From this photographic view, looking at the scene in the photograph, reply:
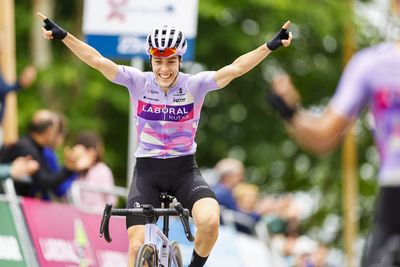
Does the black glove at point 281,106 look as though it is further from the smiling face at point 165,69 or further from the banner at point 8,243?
the banner at point 8,243

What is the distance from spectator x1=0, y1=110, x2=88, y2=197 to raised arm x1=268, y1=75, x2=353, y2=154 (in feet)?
21.9

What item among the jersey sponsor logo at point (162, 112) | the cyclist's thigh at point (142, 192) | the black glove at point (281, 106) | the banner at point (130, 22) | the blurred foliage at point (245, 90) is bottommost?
the blurred foliage at point (245, 90)

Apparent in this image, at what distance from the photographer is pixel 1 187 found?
13.6m

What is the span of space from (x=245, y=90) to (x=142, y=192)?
22719mm

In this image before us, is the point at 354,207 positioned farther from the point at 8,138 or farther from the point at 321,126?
the point at 321,126

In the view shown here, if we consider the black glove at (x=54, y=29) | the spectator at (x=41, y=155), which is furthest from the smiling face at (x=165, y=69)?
the spectator at (x=41, y=155)

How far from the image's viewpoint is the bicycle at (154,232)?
11.1 meters

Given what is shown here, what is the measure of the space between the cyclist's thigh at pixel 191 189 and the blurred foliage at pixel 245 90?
1572 cm

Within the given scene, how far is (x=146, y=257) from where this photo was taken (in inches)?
440

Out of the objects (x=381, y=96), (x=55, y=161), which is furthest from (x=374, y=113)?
(x=55, y=161)

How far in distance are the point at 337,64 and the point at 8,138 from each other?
19761 mm

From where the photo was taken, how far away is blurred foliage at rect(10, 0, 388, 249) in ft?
95.0

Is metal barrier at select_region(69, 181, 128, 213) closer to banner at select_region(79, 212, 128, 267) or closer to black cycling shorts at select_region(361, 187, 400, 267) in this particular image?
banner at select_region(79, 212, 128, 267)

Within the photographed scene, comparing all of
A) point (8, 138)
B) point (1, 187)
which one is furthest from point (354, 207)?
point (1, 187)
